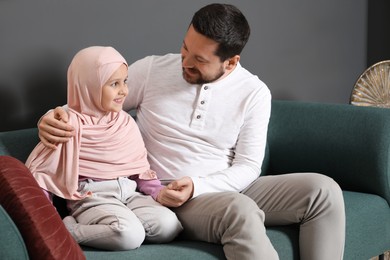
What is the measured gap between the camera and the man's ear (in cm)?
255

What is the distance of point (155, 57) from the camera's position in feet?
8.81

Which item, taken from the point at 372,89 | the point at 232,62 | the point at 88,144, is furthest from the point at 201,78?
the point at 372,89

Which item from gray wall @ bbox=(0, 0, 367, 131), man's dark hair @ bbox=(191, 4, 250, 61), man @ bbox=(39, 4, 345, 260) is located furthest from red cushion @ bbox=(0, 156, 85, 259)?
man's dark hair @ bbox=(191, 4, 250, 61)

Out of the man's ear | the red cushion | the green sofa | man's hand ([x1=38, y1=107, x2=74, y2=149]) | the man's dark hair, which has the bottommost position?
the green sofa

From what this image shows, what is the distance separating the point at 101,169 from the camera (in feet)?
7.43

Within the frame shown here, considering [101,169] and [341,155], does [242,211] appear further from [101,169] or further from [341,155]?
[341,155]

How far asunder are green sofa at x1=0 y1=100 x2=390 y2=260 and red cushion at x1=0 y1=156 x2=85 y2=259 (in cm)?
44

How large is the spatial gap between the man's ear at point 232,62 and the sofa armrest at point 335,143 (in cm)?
54

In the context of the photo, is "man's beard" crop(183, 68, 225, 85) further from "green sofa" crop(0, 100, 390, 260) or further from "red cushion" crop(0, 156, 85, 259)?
"red cushion" crop(0, 156, 85, 259)

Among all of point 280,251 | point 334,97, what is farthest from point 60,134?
point 334,97

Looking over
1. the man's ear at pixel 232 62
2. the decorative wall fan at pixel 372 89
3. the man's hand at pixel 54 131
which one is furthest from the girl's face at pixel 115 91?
the decorative wall fan at pixel 372 89

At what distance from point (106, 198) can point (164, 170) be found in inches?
12.1

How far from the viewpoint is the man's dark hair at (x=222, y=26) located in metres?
2.41

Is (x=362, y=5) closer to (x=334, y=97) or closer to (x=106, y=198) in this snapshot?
(x=334, y=97)
